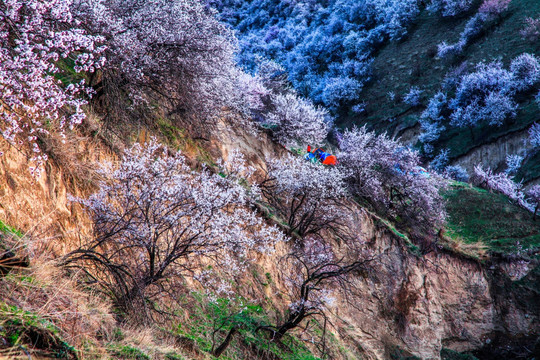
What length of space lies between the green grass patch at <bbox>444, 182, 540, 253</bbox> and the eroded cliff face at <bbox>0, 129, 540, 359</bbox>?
147 cm

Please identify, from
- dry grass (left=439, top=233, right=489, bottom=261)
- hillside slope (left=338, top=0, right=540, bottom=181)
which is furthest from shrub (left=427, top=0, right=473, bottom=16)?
dry grass (left=439, top=233, right=489, bottom=261)

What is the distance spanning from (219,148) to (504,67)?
99.7ft

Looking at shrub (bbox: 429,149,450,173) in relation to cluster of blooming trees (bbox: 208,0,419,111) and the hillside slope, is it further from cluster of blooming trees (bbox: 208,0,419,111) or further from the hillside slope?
cluster of blooming trees (bbox: 208,0,419,111)

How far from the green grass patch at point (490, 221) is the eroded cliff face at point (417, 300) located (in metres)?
1.47

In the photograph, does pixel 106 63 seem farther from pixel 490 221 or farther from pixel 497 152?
pixel 497 152

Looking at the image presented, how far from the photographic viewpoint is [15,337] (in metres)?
2.96

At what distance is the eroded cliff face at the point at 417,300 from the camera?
13289 millimetres

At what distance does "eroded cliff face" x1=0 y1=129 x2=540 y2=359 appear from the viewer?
13.3 meters

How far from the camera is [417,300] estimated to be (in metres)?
15.7

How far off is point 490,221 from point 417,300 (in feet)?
29.2

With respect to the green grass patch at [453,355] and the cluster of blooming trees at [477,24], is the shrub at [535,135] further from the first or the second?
the green grass patch at [453,355]

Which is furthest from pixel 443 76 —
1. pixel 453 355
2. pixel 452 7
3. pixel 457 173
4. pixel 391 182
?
pixel 453 355

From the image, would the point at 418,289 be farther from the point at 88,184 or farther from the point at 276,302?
the point at 88,184

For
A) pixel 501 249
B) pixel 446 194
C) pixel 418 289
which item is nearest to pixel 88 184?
pixel 418 289
